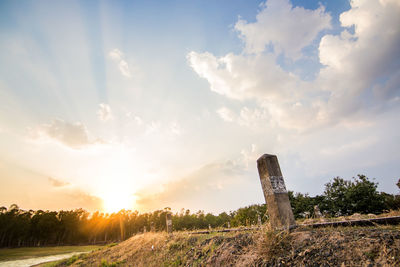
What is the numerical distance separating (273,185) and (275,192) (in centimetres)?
21

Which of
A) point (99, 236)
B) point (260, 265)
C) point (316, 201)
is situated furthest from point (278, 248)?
point (99, 236)

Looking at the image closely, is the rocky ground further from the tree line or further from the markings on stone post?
the tree line

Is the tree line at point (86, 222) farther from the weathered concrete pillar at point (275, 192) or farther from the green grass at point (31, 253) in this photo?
the weathered concrete pillar at point (275, 192)

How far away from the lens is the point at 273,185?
5.40 metres

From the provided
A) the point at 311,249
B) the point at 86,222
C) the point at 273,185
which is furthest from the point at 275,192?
the point at 86,222

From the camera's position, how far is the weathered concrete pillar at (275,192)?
5055 mm

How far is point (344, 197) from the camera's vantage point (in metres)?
28.9

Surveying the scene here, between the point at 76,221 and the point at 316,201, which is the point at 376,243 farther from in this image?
the point at 76,221

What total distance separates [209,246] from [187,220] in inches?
2779

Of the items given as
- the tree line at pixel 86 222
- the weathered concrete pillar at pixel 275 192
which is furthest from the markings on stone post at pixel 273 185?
the tree line at pixel 86 222

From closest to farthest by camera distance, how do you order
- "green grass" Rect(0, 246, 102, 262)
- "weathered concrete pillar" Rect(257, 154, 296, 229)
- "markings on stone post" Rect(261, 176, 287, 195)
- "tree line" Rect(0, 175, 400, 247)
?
"weathered concrete pillar" Rect(257, 154, 296, 229) → "markings on stone post" Rect(261, 176, 287, 195) → "green grass" Rect(0, 246, 102, 262) → "tree line" Rect(0, 175, 400, 247)

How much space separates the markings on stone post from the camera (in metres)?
5.35

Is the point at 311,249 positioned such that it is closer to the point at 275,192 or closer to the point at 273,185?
the point at 275,192

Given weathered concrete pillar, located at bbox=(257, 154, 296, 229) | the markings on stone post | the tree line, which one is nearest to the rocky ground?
weathered concrete pillar, located at bbox=(257, 154, 296, 229)
